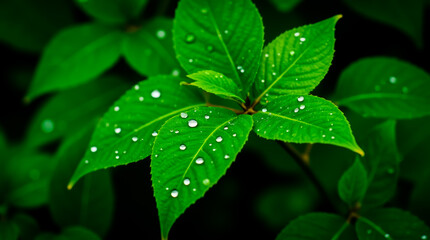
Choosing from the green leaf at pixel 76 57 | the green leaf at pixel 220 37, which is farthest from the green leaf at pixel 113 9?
the green leaf at pixel 220 37

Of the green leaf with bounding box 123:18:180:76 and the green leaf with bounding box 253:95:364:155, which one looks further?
the green leaf with bounding box 123:18:180:76

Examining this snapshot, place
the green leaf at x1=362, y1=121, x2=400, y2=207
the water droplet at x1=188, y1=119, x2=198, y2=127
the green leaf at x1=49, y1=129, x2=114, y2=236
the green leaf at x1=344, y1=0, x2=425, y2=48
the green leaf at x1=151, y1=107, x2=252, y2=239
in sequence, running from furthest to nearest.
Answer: the green leaf at x1=344, y1=0, x2=425, y2=48 → the green leaf at x1=49, y1=129, x2=114, y2=236 → the green leaf at x1=362, y1=121, x2=400, y2=207 → the water droplet at x1=188, y1=119, x2=198, y2=127 → the green leaf at x1=151, y1=107, x2=252, y2=239

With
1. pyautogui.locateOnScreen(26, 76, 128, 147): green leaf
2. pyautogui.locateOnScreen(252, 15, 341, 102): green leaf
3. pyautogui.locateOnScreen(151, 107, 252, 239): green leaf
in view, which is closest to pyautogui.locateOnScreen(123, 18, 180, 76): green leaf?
pyautogui.locateOnScreen(26, 76, 128, 147): green leaf

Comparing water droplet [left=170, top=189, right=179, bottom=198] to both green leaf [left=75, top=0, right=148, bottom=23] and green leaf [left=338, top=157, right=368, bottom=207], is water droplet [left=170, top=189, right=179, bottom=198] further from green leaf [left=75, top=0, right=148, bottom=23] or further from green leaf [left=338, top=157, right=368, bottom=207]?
green leaf [left=75, top=0, right=148, bottom=23]

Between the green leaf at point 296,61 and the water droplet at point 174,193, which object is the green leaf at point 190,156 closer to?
the water droplet at point 174,193

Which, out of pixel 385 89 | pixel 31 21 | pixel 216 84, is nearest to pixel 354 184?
pixel 385 89

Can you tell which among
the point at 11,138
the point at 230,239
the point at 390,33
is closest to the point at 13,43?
the point at 11,138

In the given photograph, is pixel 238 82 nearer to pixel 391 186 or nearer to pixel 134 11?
pixel 391 186
